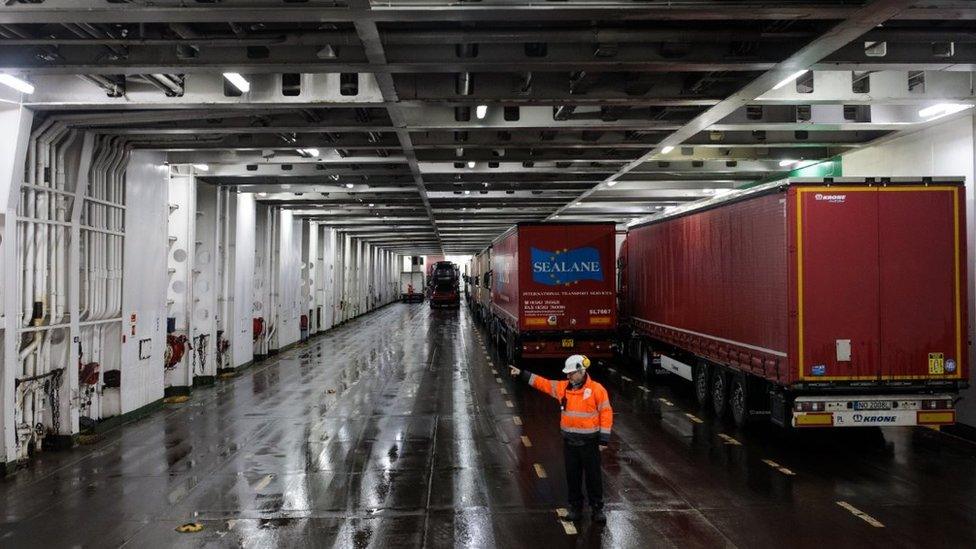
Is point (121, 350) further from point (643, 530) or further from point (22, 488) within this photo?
point (643, 530)

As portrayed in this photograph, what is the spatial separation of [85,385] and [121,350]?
3.51 ft

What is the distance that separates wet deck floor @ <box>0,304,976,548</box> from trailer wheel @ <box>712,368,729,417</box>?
0.36 m

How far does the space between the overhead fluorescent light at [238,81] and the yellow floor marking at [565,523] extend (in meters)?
6.93

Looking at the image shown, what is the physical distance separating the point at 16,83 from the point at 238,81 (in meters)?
2.74

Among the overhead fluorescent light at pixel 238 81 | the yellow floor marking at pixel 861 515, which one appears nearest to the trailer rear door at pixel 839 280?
the yellow floor marking at pixel 861 515

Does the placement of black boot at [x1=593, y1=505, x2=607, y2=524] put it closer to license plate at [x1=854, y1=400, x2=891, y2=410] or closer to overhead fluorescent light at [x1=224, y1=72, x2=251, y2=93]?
license plate at [x1=854, y1=400, x2=891, y2=410]

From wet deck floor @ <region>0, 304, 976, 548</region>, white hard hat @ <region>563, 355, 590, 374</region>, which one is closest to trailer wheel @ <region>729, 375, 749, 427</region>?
wet deck floor @ <region>0, 304, 976, 548</region>

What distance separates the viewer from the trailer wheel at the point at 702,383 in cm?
1238

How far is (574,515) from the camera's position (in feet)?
22.0

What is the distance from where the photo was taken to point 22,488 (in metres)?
8.02

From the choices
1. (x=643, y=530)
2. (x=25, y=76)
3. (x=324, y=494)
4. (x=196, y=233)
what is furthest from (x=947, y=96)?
(x=196, y=233)

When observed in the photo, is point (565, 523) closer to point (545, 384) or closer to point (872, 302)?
point (545, 384)

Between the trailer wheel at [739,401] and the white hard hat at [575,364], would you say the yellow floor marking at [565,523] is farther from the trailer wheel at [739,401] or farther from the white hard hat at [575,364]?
the trailer wheel at [739,401]

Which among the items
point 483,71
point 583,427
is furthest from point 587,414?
point 483,71
